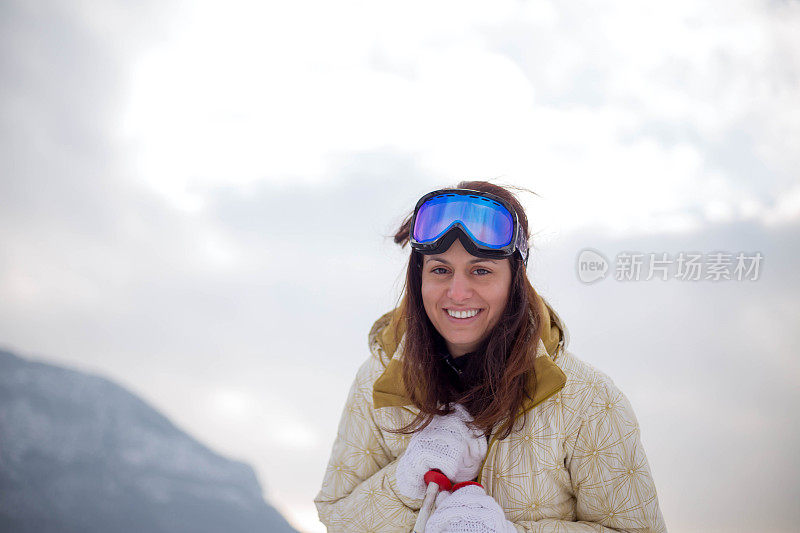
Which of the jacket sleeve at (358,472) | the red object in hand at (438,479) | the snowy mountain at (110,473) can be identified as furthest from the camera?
the snowy mountain at (110,473)

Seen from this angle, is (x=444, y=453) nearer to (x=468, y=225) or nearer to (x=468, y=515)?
(x=468, y=515)

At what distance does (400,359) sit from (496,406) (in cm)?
33

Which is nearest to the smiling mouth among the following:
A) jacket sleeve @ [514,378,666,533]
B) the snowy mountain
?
jacket sleeve @ [514,378,666,533]

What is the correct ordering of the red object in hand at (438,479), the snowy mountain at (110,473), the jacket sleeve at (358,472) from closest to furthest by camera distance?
the red object in hand at (438,479) → the jacket sleeve at (358,472) → the snowy mountain at (110,473)

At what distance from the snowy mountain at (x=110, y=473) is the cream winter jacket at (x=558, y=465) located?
7.29ft

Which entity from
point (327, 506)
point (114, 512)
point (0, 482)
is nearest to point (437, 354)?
point (327, 506)

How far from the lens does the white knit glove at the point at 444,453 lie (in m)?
1.35

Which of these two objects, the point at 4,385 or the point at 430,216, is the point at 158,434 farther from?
the point at 430,216

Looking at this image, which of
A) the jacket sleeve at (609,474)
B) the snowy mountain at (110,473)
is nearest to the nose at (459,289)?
the jacket sleeve at (609,474)

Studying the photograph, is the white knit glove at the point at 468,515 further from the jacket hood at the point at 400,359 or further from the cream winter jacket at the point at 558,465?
the jacket hood at the point at 400,359

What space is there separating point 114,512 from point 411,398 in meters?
3.08

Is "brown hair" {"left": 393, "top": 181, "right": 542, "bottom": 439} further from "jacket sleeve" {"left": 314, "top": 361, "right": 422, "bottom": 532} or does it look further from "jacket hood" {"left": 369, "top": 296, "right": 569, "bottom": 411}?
"jacket sleeve" {"left": 314, "top": 361, "right": 422, "bottom": 532}

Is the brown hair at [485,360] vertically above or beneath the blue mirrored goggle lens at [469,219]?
beneath

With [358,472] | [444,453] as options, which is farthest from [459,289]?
[358,472]
